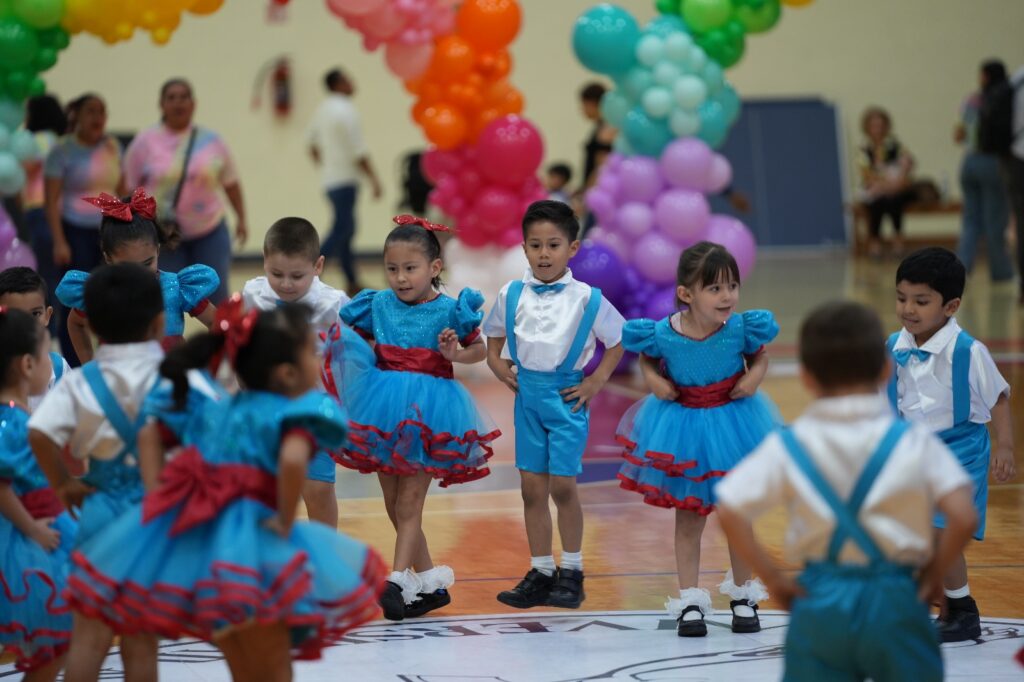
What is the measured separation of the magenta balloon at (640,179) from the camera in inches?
384

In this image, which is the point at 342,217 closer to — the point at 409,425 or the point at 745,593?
the point at 409,425

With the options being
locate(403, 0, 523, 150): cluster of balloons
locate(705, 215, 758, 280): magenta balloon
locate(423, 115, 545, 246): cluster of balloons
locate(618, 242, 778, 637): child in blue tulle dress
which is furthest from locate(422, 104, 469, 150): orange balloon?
locate(618, 242, 778, 637): child in blue tulle dress

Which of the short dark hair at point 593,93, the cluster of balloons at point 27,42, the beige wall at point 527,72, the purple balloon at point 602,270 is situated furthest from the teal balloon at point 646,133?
the beige wall at point 527,72

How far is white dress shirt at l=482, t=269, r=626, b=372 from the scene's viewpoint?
5.08 m

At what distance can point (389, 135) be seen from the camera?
19422mm

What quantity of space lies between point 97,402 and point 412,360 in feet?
5.30

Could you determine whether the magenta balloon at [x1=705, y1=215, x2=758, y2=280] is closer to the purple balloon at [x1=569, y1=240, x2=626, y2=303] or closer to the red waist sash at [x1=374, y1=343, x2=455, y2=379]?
the purple balloon at [x1=569, y1=240, x2=626, y2=303]

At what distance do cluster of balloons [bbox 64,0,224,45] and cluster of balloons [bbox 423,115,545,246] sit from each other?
2.06m

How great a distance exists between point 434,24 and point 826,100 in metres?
11.8

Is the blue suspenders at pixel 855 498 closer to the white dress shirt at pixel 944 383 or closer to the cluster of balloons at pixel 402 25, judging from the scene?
the white dress shirt at pixel 944 383

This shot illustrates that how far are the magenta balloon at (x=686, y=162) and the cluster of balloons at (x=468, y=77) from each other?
3.84 feet

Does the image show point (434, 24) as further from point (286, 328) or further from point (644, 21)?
point (644, 21)

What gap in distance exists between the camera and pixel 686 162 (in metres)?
9.62

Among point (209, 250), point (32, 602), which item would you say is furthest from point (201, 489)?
point (209, 250)
